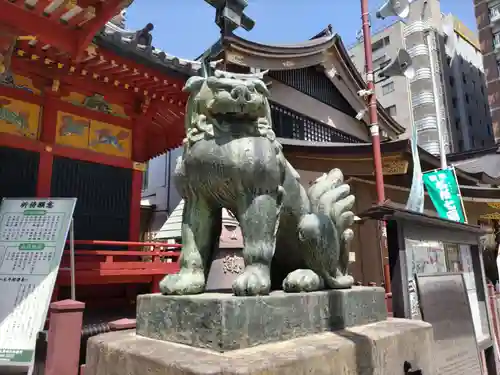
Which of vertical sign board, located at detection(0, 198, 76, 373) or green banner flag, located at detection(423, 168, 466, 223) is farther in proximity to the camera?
green banner flag, located at detection(423, 168, 466, 223)

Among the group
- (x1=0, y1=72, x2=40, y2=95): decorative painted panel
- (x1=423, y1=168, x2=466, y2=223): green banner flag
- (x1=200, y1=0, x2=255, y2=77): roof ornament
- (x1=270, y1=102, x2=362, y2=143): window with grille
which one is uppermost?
(x1=200, y1=0, x2=255, y2=77): roof ornament

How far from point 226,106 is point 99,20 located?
316 centimetres

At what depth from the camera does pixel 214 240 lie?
2033mm

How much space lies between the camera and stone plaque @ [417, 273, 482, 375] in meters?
2.84

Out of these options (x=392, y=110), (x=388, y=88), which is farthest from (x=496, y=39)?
(x=392, y=110)

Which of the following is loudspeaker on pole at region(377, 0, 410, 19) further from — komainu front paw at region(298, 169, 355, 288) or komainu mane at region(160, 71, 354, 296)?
komainu mane at region(160, 71, 354, 296)

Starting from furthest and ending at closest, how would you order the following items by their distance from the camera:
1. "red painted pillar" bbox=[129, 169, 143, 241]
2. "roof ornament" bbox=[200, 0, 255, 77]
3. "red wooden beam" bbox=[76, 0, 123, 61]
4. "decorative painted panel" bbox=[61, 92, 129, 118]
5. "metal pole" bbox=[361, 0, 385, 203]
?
"red painted pillar" bbox=[129, 169, 143, 241] → "decorative painted panel" bbox=[61, 92, 129, 118] → "roof ornament" bbox=[200, 0, 255, 77] → "metal pole" bbox=[361, 0, 385, 203] → "red wooden beam" bbox=[76, 0, 123, 61]

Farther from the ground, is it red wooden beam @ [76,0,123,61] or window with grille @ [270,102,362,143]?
window with grille @ [270,102,362,143]

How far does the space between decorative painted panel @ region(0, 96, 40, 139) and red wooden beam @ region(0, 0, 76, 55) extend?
1.83 meters

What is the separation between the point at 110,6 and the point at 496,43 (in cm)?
2750

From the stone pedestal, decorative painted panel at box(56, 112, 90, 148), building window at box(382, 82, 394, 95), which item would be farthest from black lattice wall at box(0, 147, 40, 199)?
building window at box(382, 82, 394, 95)

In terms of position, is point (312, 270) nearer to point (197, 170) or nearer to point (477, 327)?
point (197, 170)

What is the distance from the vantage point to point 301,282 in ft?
6.25

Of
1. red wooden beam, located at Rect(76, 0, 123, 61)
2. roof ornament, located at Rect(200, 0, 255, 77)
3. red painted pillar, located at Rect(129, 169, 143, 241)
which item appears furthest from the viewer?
red painted pillar, located at Rect(129, 169, 143, 241)
